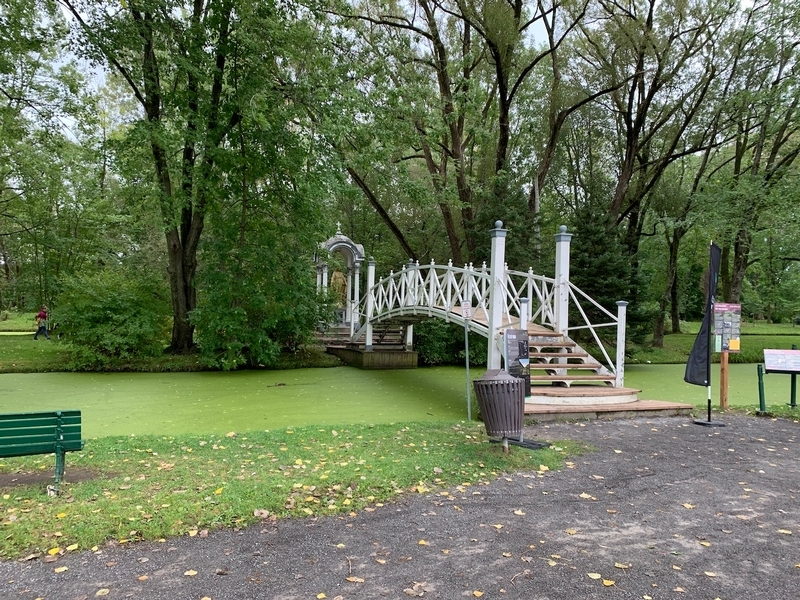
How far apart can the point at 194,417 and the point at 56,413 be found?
10.6 feet

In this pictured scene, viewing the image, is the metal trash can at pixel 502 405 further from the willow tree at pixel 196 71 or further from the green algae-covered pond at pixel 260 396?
the willow tree at pixel 196 71

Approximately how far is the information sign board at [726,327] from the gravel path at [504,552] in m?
3.59

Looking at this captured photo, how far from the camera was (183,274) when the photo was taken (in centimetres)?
1304

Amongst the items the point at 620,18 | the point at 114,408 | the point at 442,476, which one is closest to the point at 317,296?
the point at 114,408

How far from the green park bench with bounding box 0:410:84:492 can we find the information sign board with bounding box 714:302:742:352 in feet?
26.3

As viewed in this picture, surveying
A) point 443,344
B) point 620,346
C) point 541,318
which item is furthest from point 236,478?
point 443,344

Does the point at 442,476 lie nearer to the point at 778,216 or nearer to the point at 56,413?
the point at 56,413

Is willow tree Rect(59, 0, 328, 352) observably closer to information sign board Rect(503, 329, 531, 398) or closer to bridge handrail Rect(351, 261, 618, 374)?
bridge handrail Rect(351, 261, 618, 374)

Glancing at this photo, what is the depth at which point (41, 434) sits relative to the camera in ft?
12.9

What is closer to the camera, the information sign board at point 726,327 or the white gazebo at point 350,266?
the information sign board at point 726,327

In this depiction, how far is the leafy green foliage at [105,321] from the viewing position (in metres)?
11.5

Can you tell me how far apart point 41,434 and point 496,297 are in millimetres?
5714

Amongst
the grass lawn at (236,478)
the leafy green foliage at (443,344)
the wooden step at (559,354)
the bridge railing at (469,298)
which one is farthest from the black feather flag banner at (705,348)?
the leafy green foliage at (443,344)

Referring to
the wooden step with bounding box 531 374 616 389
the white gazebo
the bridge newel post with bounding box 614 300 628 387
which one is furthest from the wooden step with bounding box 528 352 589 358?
the white gazebo
